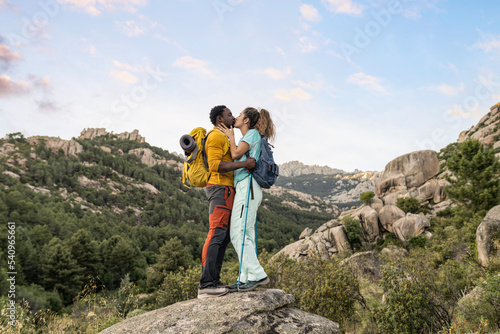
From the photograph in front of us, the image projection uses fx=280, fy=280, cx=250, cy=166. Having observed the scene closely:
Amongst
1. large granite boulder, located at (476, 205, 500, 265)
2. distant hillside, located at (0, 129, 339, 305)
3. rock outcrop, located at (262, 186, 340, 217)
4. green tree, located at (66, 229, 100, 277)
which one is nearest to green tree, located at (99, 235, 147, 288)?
distant hillside, located at (0, 129, 339, 305)

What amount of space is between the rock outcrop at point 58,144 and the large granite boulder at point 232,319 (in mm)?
125842

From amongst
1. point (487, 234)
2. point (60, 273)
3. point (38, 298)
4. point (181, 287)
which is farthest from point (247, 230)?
point (60, 273)

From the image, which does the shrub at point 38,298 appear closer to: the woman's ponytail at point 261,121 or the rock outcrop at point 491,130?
the woman's ponytail at point 261,121

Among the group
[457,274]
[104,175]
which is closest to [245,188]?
[457,274]

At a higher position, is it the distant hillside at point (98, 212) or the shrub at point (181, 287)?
the distant hillside at point (98, 212)

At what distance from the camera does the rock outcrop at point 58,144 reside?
109 meters

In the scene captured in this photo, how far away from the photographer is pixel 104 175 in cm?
10588

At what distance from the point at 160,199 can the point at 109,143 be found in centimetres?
6798

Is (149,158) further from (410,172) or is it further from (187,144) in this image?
(187,144)

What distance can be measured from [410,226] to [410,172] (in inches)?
522

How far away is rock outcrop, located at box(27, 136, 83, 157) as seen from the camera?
109 meters

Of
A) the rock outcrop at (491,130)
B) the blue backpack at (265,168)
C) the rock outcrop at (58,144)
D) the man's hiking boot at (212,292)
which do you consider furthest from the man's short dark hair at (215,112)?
the rock outcrop at (58,144)

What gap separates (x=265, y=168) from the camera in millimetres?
3900

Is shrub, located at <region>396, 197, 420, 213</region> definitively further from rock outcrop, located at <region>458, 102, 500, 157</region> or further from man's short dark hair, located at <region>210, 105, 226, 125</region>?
man's short dark hair, located at <region>210, 105, 226, 125</region>
